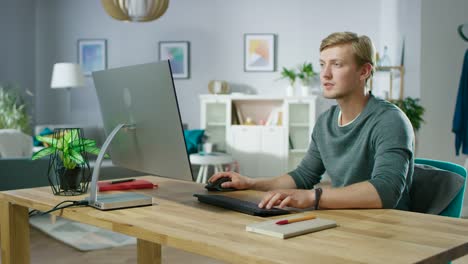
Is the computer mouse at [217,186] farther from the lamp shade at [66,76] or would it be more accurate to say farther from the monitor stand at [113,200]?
the lamp shade at [66,76]

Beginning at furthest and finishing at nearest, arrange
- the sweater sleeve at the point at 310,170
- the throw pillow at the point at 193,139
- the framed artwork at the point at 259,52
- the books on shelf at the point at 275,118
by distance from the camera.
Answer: the framed artwork at the point at 259,52 → the books on shelf at the point at 275,118 → the throw pillow at the point at 193,139 → the sweater sleeve at the point at 310,170

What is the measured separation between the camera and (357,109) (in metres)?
1.99

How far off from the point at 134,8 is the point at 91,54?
376cm

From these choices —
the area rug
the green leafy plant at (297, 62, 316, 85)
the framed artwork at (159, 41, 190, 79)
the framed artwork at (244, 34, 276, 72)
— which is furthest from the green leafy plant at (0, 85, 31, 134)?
the green leafy plant at (297, 62, 316, 85)

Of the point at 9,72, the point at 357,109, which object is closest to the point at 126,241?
the point at 357,109

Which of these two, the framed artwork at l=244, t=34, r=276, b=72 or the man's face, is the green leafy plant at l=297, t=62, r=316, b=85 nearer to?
the framed artwork at l=244, t=34, r=276, b=72

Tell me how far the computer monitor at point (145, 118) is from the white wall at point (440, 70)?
394 centimetres

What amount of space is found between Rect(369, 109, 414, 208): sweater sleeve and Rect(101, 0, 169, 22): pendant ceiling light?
3.46 metres

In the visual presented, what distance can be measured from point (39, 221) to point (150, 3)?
6.88ft

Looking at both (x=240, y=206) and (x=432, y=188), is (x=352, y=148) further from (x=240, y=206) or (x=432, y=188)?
(x=240, y=206)

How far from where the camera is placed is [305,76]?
24.7 ft

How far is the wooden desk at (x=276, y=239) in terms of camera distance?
115 cm

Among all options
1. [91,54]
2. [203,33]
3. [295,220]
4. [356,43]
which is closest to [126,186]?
[295,220]

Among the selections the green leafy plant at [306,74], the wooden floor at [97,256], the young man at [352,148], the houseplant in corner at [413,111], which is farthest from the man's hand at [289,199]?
the green leafy plant at [306,74]
